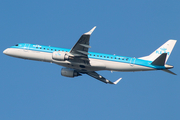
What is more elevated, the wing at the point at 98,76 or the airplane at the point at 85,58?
the airplane at the point at 85,58

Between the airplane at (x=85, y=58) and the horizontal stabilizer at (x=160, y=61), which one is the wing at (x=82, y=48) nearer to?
the airplane at (x=85, y=58)

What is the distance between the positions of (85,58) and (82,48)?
2573 mm

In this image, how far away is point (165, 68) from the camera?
5081cm

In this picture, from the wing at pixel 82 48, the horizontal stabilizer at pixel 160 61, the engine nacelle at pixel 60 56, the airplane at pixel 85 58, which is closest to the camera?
the wing at pixel 82 48

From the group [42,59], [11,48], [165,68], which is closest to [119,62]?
[165,68]

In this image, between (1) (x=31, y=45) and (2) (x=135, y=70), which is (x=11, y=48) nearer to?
(1) (x=31, y=45)

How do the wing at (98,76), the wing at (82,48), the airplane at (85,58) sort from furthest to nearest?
1. the wing at (98,76)
2. the airplane at (85,58)
3. the wing at (82,48)

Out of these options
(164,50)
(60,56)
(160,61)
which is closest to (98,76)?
(60,56)

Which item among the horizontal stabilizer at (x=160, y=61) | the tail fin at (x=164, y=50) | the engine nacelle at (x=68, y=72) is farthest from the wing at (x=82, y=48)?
the horizontal stabilizer at (x=160, y=61)

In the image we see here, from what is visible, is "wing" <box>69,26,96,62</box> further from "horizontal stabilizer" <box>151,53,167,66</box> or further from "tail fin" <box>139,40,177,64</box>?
"horizontal stabilizer" <box>151,53,167,66</box>

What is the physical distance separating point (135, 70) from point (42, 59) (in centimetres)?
1803

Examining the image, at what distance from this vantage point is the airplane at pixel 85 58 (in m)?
51.2

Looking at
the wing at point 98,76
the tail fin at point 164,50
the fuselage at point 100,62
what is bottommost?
the wing at point 98,76

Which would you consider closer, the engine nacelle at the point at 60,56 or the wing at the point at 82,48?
the wing at the point at 82,48
